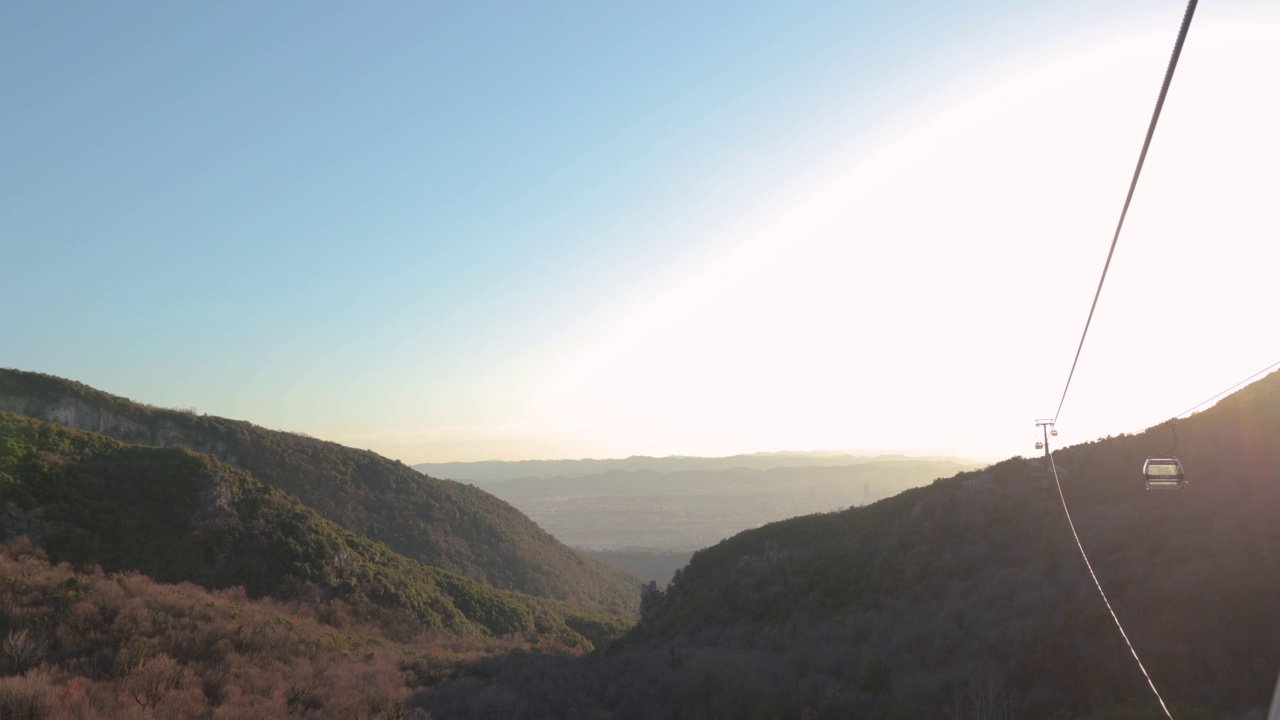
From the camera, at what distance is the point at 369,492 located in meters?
58.6

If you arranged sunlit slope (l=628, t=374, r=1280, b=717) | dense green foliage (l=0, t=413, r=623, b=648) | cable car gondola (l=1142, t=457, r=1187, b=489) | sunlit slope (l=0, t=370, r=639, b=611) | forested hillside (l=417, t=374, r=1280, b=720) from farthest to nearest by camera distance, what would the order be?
sunlit slope (l=0, t=370, r=639, b=611), dense green foliage (l=0, t=413, r=623, b=648), cable car gondola (l=1142, t=457, r=1187, b=489), sunlit slope (l=628, t=374, r=1280, b=717), forested hillside (l=417, t=374, r=1280, b=720)

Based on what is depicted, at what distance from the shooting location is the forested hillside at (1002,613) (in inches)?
529

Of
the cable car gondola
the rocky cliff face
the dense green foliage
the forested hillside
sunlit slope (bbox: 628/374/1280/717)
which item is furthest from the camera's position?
the rocky cliff face

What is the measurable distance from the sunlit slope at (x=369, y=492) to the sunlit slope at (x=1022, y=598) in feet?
100

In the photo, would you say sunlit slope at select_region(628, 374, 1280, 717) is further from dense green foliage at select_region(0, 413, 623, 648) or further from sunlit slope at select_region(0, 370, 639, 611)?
sunlit slope at select_region(0, 370, 639, 611)

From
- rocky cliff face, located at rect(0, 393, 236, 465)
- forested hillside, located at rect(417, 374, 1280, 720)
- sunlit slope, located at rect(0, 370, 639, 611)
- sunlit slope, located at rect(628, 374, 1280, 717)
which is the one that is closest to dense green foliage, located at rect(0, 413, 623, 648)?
rocky cliff face, located at rect(0, 393, 236, 465)

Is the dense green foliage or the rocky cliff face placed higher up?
the rocky cliff face

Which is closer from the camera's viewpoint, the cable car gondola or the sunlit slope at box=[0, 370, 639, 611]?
the cable car gondola

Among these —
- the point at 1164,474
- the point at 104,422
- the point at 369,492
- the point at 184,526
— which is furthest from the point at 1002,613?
the point at 104,422

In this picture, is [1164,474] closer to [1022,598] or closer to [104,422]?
→ [1022,598]

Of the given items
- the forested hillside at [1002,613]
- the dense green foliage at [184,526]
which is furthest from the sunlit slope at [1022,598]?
the dense green foliage at [184,526]

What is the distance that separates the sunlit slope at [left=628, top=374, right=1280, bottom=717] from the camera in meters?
13.6

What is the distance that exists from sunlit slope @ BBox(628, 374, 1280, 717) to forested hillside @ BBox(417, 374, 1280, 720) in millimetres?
68

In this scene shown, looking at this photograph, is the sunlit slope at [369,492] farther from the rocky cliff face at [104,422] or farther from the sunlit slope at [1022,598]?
the sunlit slope at [1022,598]
